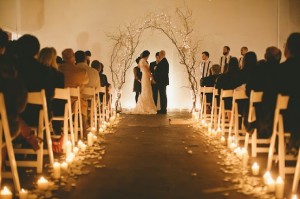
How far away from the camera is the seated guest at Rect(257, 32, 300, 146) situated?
404cm

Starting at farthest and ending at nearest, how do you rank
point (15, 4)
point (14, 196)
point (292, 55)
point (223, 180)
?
1. point (15, 4)
2. point (292, 55)
3. point (223, 180)
4. point (14, 196)

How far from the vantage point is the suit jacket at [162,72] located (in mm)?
11930

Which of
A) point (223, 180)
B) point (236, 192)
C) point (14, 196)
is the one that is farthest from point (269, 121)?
point (14, 196)

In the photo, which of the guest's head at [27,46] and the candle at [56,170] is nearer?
the candle at [56,170]

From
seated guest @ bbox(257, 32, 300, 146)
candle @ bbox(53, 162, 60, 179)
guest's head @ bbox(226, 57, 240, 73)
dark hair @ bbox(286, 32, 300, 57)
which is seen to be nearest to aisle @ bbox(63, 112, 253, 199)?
candle @ bbox(53, 162, 60, 179)

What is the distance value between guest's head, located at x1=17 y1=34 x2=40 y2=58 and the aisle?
1435mm

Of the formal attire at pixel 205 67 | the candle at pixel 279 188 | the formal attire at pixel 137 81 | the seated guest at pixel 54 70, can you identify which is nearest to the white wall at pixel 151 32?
the formal attire at pixel 137 81

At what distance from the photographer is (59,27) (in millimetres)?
13445

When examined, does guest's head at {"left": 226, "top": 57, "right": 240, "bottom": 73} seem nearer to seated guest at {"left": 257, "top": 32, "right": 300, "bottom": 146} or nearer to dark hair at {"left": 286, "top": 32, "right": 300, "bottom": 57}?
seated guest at {"left": 257, "top": 32, "right": 300, "bottom": 146}

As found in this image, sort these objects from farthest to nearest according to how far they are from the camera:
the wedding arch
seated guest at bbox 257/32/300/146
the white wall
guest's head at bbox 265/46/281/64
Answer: the white wall
the wedding arch
guest's head at bbox 265/46/281/64
seated guest at bbox 257/32/300/146

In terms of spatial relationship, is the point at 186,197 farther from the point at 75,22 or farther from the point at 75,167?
the point at 75,22

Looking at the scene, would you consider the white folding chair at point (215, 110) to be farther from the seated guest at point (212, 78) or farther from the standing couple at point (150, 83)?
the standing couple at point (150, 83)

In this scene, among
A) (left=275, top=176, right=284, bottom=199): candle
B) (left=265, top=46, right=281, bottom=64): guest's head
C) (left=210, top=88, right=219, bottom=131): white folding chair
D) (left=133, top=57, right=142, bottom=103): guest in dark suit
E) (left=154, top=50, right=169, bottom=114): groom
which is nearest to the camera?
(left=275, top=176, right=284, bottom=199): candle

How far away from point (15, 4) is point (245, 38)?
22.3 feet
